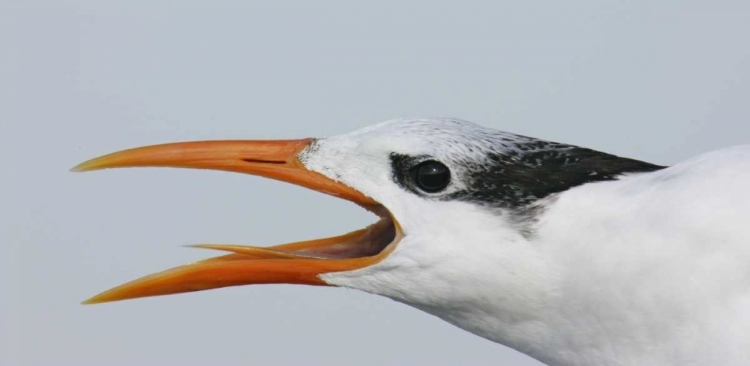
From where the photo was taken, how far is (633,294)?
3.66m

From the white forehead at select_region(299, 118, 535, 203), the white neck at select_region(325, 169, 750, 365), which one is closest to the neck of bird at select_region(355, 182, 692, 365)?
the white neck at select_region(325, 169, 750, 365)

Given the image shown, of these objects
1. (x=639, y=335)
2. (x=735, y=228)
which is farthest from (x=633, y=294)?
(x=735, y=228)

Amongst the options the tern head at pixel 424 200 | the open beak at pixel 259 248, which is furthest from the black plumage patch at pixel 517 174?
the open beak at pixel 259 248

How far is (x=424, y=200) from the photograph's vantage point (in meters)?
3.85

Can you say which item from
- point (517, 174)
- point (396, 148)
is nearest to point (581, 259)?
point (517, 174)

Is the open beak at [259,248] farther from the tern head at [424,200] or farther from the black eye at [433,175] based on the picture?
the black eye at [433,175]

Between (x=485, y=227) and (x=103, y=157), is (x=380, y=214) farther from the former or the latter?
(x=103, y=157)

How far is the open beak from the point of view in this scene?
13.3ft

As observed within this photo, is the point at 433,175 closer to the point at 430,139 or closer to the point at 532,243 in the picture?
the point at 430,139

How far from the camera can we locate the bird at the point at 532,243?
3592 mm

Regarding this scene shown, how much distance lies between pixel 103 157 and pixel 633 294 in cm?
195

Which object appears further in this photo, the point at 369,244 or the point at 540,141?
the point at 369,244

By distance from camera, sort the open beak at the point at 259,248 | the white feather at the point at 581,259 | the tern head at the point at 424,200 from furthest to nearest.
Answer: the open beak at the point at 259,248, the tern head at the point at 424,200, the white feather at the point at 581,259

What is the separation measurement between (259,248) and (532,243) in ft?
3.24
